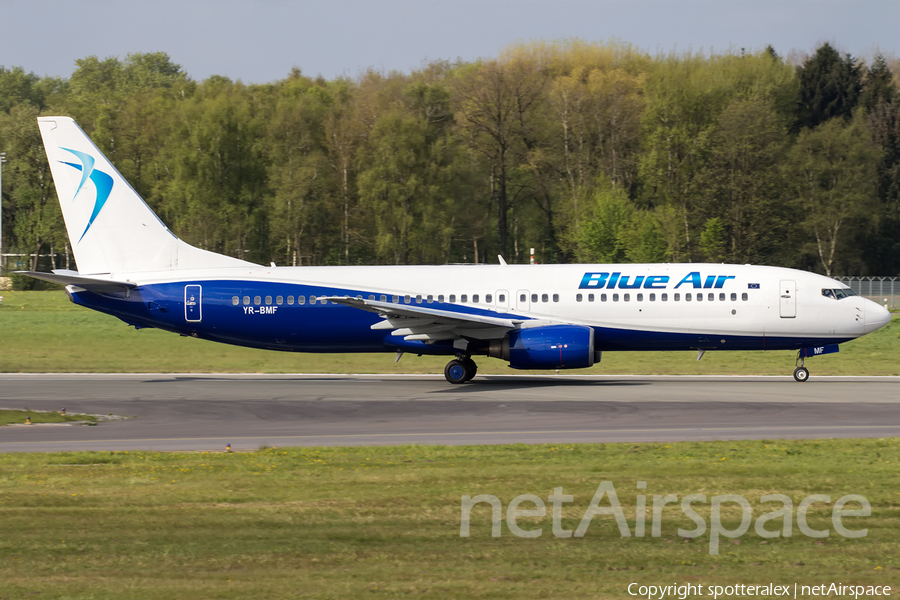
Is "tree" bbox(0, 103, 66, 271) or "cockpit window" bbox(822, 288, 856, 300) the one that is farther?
"tree" bbox(0, 103, 66, 271)

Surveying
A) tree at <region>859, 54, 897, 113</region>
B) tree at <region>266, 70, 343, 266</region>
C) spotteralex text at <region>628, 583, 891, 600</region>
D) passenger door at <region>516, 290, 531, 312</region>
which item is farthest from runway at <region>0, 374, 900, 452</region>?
tree at <region>859, 54, 897, 113</region>

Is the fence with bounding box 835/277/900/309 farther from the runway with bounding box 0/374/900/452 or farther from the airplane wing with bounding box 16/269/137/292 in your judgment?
the airplane wing with bounding box 16/269/137/292

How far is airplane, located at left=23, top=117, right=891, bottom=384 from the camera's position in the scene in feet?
95.8

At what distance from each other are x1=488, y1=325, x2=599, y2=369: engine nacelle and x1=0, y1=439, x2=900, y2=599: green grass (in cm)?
1109

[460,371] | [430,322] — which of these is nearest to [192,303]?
[430,322]

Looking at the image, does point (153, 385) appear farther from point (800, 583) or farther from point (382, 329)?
point (800, 583)

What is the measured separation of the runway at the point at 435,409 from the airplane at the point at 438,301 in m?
1.37

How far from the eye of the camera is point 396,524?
11305mm

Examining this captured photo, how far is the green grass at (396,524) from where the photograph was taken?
900 centimetres

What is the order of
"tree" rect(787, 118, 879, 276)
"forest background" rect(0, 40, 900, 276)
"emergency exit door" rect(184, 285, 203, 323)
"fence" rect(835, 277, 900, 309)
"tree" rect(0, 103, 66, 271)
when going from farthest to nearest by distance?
"tree" rect(0, 103, 66, 271) < "tree" rect(787, 118, 879, 276) < "forest background" rect(0, 40, 900, 276) < "fence" rect(835, 277, 900, 309) < "emergency exit door" rect(184, 285, 203, 323)

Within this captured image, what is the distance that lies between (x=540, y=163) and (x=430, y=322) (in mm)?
49047

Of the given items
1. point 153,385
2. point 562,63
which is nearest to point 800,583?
point 153,385

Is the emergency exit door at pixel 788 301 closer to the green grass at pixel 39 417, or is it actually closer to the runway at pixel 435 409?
the runway at pixel 435 409

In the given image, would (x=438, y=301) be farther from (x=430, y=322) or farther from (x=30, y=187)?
(x=30, y=187)
